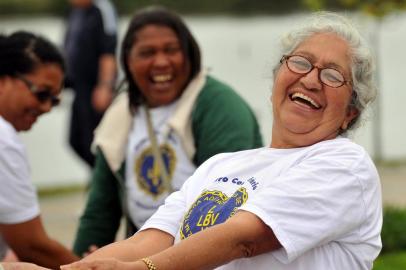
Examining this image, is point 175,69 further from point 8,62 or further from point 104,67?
point 104,67

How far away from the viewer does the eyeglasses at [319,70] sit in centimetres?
306

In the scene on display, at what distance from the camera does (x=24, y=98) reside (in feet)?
14.4

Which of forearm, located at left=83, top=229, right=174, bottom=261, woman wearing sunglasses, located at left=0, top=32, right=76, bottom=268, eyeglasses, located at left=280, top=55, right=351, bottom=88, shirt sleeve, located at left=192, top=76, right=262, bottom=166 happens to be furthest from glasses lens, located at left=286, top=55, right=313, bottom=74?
woman wearing sunglasses, located at left=0, top=32, right=76, bottom=268

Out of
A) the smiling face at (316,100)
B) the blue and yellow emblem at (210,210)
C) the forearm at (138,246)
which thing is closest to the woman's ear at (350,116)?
the smiling face at (316,100)

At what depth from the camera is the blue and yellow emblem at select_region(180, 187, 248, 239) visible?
3023 mm

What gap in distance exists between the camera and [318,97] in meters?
3.07

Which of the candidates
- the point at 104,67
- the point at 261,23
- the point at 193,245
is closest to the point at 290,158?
the point at 193,245

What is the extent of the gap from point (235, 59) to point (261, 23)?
3.41m

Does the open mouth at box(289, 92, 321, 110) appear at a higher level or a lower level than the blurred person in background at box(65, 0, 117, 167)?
higher

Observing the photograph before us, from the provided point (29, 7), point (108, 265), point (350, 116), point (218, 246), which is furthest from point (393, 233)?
point (29, 7)

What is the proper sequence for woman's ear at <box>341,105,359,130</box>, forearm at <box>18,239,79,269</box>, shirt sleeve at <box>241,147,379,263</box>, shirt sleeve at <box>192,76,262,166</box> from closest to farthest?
1. shirt sleeve at <box>241,147,379,263</box>
2. woman's ear at <box>341,105,359,130</box>
3. forearm at <box>18,239,79,269</box>
4. shirt sleeve at <box>192,76,262,166</box>

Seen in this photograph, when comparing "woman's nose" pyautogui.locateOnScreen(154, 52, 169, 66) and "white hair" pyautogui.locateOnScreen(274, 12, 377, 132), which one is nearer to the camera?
"white hair" pyautogui.locateOnScreen(274, 12, 377, 132)

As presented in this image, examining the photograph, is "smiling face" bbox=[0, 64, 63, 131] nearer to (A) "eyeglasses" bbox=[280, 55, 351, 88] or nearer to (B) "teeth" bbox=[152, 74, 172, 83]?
(B) "teeth" bbox=[152, 74, 172, 83]

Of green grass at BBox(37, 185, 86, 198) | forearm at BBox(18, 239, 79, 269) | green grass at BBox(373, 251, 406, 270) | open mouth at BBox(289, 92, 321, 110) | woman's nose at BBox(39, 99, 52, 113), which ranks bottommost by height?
green grass at BBox(37, 185, 86, 198)
